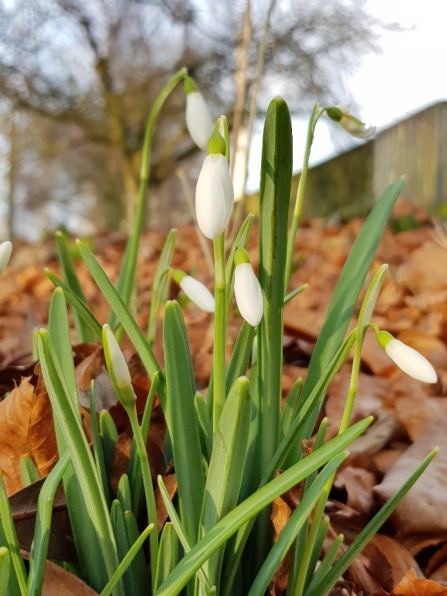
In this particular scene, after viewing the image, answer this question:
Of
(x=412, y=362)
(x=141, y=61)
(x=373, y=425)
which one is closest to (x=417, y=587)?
(x=412, y=362)

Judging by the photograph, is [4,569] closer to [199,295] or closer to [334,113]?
[199,295]

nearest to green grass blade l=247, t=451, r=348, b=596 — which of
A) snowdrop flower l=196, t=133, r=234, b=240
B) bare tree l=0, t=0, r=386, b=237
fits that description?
snowdrop flower l=196, t=133, r=234, b=240

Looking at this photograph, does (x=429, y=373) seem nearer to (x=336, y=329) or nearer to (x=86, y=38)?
(x=336, y=329)

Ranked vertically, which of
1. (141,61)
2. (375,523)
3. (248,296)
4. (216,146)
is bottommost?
(375,523)

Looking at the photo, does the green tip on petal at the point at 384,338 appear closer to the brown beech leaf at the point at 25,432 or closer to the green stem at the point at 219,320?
the green stem at the point at 219,320

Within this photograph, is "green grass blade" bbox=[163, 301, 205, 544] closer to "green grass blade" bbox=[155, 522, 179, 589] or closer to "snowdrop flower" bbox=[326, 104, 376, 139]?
"green grass blade" bbox=[155, 522, 179, 589]

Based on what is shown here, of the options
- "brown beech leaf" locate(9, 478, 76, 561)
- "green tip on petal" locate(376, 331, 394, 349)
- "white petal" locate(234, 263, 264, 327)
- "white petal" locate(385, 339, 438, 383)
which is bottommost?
"brown beech leaf" locate(9, 478, 76, 561)

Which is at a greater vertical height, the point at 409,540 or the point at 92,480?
the point at 92,480

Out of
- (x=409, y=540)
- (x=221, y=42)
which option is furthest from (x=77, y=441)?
(x=221, y=42)
